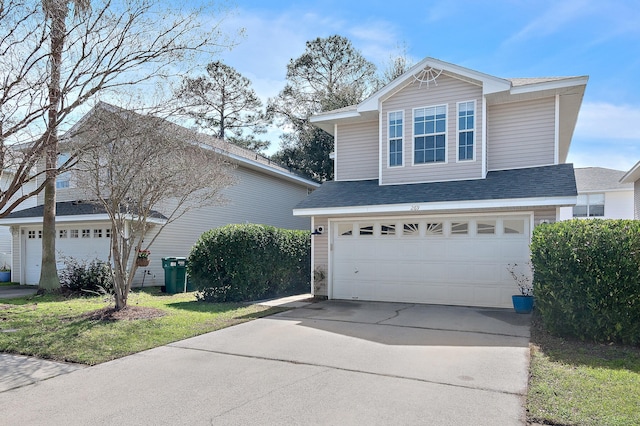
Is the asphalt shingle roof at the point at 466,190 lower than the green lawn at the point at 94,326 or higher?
higher

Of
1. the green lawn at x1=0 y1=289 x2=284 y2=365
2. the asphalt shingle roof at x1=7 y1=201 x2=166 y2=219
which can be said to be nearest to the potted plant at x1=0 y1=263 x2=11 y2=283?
the asphalt shingle roof at x1=7 y1=201 x2=166 y2=219

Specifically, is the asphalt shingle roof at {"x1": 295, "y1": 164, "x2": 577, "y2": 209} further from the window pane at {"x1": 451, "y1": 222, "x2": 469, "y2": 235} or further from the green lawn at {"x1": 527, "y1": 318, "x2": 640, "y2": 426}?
the green lawn at {"x1": 527, "y1": 318, "x2": 640, "y2": 426}

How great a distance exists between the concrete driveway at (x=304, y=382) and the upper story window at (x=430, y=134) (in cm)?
510

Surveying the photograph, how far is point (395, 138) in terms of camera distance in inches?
476

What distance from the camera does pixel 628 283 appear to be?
643 centimetres

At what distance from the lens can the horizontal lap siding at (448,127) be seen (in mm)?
11160

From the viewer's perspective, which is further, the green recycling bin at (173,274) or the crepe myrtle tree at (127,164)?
the green recycling bin at (173,274)

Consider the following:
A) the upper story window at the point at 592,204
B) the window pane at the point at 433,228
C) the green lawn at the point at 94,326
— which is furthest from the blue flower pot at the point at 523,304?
the upper story window at the point at 592,204

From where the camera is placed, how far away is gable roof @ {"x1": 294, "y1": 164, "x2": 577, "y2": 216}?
A: 929 cm

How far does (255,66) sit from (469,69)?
18.1 feet

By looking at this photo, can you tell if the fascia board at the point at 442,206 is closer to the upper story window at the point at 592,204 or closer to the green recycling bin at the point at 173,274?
the green recycling bin at the point at 173,274

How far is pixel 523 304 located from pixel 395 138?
537 cm

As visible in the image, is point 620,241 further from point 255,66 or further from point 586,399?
point 255,66

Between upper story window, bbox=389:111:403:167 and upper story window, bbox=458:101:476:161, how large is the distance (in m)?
1.57
